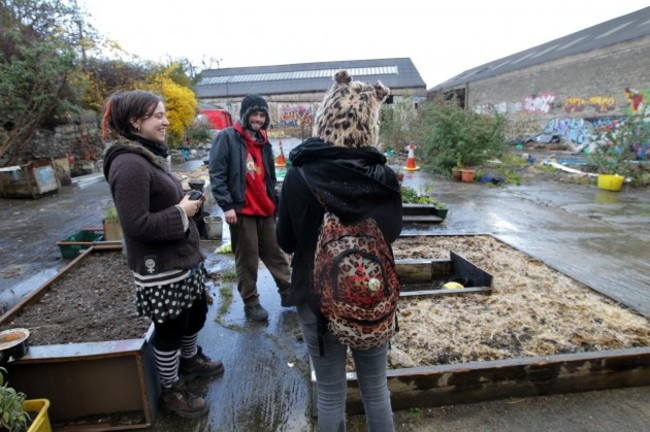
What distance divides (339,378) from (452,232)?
16.0 feet

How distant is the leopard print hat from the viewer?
61.8 inches

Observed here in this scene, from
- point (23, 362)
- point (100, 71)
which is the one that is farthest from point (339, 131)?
point (100, 71)

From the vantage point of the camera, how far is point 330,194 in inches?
59.9

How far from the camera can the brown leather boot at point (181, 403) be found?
234 cm

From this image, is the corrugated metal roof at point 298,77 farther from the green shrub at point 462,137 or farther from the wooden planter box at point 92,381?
the wooden planter box at point 92,381

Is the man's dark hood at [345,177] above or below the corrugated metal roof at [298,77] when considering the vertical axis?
below

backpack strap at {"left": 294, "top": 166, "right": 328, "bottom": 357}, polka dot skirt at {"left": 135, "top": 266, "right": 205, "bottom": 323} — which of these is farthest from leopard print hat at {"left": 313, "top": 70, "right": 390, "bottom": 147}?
polka dot skirt at {"left": 135, "top": 266, "right": 205, "bottom": 323}

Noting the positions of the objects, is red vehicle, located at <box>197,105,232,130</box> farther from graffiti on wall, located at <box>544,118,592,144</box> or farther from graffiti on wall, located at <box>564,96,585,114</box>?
graffiti on wall, located at <box>564,96,585,114</box>

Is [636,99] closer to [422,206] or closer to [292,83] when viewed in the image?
[422,206]

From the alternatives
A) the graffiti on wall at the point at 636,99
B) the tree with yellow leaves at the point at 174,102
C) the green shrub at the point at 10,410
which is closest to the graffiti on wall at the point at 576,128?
the graffiti on wall at the point at 636,99

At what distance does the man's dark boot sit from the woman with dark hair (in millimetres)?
399

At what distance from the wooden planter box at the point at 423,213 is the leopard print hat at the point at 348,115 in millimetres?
5551

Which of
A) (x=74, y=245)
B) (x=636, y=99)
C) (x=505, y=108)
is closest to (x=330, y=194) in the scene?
(x=74, y=245)

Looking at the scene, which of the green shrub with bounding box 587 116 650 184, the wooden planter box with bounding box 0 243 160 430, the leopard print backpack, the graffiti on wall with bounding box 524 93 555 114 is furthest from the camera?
the graffiti on wall with bounding box 524 93 555 114
